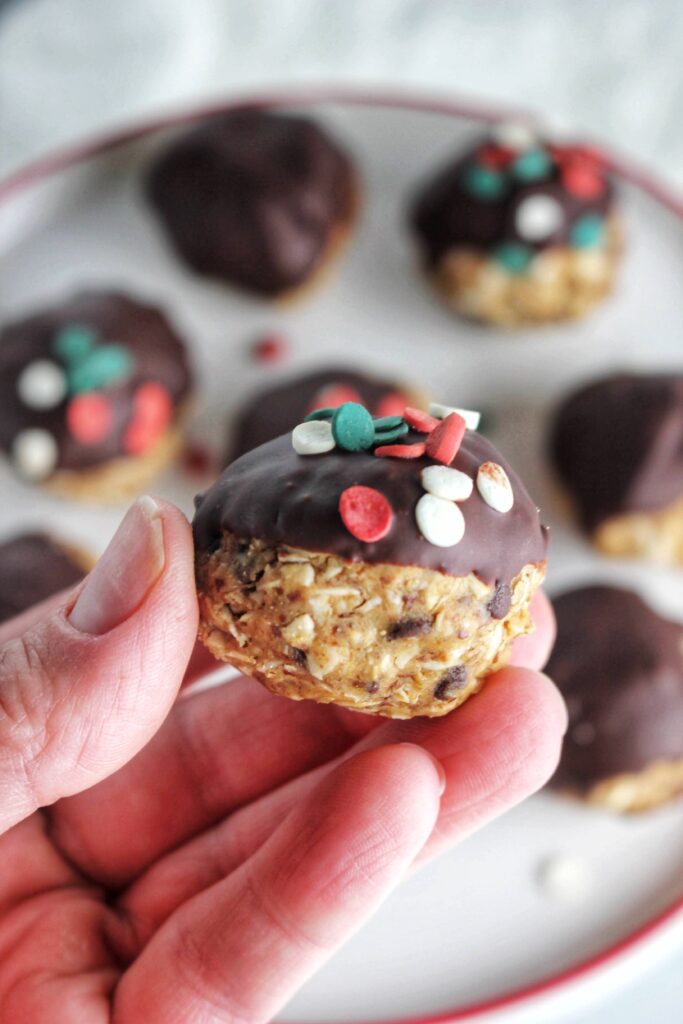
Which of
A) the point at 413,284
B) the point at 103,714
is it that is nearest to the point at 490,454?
the point at 103,714

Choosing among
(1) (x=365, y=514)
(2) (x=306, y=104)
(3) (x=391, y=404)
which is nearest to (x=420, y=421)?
(1) (x=365, y=514)

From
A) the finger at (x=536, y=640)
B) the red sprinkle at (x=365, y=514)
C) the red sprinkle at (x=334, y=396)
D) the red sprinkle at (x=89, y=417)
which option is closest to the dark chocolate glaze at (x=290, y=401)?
the red sprinkle at (x=334, y=396)

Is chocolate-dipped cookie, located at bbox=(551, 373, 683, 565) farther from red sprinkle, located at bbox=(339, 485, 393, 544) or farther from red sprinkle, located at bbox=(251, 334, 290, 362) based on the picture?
red sprinkle, located at bbox=(339, 485, 393, 544)

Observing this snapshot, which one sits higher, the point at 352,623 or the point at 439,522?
the point at 439,522

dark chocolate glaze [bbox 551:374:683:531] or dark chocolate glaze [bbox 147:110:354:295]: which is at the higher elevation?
dark chocolate glaze [bbox 147:110:354:295]

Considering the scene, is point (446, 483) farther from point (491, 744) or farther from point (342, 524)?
point (491, 744)

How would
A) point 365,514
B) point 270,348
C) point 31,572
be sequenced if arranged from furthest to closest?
point 270,348 → point 31,572 → point 365,514

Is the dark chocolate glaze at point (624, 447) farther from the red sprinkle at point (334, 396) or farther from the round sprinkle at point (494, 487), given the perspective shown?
the round sprinkle at point (494, 487)

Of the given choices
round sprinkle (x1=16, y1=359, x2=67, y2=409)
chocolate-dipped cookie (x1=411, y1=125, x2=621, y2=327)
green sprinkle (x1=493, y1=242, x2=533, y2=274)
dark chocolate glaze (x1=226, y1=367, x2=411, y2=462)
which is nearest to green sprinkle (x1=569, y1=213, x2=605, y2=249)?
chocolate-dipped cookie (x1=411, y1=125, x2=621, y2=327)
